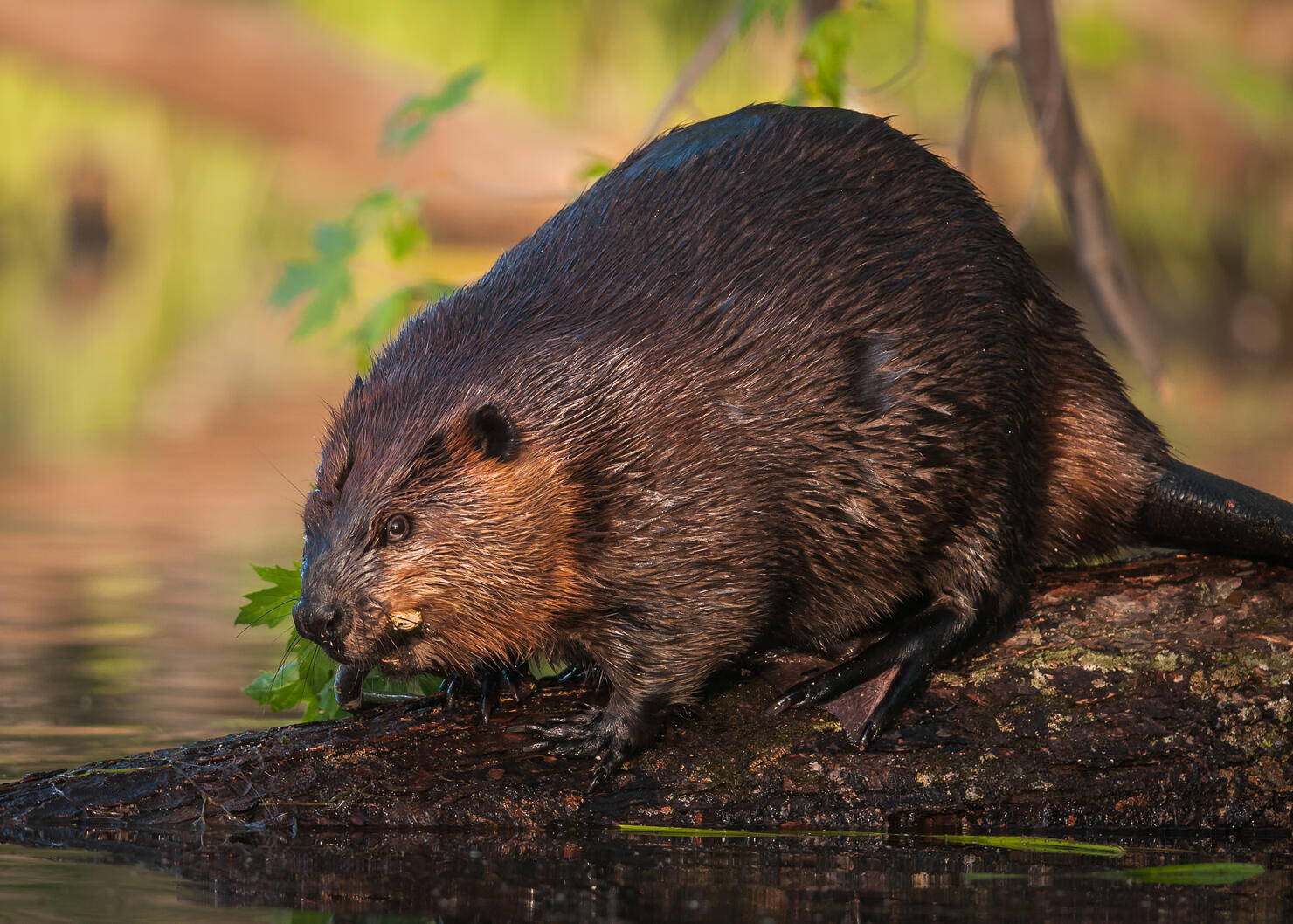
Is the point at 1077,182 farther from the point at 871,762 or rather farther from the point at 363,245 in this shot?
the point at 871,762

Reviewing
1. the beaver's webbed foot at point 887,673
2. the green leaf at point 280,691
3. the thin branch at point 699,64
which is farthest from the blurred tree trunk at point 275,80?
the beaver's webbed foot at point 887,673

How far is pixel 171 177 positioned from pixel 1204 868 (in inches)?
623

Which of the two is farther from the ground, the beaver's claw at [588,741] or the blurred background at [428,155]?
the blurred background at [428,155]

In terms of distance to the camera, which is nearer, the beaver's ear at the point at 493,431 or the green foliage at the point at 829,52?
the beaver's ear at the point at 493,431

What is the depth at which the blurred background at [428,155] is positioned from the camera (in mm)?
11312

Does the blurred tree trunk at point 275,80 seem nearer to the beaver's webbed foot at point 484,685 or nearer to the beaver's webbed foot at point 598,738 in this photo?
the beaver's webbed foot at point 484,685

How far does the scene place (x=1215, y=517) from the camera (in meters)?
4.08

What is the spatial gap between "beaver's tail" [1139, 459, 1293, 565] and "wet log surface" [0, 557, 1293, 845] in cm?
17

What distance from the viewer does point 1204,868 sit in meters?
3.26

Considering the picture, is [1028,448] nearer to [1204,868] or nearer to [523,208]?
[1204,868]

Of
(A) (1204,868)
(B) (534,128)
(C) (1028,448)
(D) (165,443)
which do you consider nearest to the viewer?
(A) (1204,868)

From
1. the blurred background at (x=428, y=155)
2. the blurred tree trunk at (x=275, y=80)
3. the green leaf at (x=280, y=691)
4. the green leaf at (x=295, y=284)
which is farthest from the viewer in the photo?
the blurred tree trunk at (x=275, y=80)

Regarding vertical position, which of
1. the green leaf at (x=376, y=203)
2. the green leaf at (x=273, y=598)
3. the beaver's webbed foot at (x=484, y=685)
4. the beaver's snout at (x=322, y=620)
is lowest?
the beaver's webbed foot at (x=484, y=685)

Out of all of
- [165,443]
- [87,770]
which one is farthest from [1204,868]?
[165,443]
